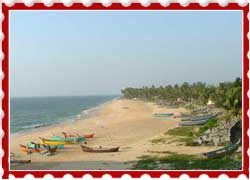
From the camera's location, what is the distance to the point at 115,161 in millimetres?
10539

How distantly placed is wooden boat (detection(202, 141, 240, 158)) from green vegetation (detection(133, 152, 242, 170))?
0.16 meters

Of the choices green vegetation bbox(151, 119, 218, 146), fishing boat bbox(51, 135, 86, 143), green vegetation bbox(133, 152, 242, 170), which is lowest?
green vegetation bbox(133, 152, 242, 170)

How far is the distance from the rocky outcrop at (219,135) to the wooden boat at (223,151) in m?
0.30

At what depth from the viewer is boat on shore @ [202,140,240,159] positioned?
1021 centimetres

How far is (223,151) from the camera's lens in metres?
10.7

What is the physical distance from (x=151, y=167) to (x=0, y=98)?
137 inches

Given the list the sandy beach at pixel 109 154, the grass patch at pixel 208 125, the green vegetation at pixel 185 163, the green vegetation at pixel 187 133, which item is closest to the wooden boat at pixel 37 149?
the sandy beach at pixel 109 154

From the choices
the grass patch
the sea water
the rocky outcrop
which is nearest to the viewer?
the rocky outcrop

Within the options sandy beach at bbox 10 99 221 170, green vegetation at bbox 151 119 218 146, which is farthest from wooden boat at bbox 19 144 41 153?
green vegetation at bbox 151 119 218 146

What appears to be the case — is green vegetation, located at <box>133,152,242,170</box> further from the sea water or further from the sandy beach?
the sea water

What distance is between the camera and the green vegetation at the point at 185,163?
962 centimetres

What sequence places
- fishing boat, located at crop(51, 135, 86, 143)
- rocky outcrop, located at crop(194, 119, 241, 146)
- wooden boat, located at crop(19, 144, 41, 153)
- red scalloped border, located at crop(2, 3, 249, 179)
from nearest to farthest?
red scalloped border, located at crop(2, 3, 249, 179) < rocky outcrop, located at crop(194, 119, 241, 146) < wooden boat, located at crop(19, 144, 41, 153) < fishing boat, located at crop(51, 135, 86, 143)

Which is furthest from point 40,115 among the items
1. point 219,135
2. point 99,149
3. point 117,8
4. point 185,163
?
point 117,8

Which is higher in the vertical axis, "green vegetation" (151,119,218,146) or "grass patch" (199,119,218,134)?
"grass patch" (199,119,218,134)
